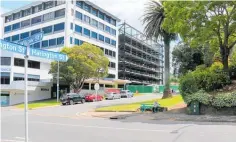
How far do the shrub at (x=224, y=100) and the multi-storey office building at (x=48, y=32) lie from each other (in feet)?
117

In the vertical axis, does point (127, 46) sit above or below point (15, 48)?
above

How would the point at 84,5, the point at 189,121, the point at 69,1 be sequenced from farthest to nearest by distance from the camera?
the point at 84,5 < the point at 69,1 < the point at 189,121

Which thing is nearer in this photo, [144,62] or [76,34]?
[76,34]

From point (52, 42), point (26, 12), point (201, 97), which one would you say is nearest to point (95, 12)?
point (52, 42)

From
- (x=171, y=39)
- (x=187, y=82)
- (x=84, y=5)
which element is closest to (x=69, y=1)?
(x=84, y=5)

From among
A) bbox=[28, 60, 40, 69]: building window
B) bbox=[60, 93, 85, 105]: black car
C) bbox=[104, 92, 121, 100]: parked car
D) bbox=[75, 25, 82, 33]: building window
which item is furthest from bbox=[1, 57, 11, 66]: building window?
bbox=[75, 25, 82, 33]: building window

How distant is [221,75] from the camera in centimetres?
2775

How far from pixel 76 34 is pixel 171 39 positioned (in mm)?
29900

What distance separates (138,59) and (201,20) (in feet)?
283

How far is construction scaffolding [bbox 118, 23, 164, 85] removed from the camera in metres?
103

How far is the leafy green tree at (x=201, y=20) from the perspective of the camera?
85.2 feet

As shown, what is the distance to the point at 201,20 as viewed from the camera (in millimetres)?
26641

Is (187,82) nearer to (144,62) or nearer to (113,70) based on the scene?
(113,70)

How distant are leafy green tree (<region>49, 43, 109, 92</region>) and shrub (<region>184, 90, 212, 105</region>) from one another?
29412mm
